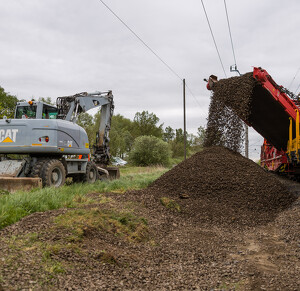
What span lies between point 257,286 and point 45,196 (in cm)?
388

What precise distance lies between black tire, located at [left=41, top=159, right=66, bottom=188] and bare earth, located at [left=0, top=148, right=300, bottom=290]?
192cm

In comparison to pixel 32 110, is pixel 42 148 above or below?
below

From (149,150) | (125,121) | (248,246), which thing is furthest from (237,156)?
(125,121)

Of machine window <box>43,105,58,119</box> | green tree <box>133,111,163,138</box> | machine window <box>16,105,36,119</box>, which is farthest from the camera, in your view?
green tree <box>133,111,163,138</box>

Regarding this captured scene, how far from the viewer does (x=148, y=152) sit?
36656 mm

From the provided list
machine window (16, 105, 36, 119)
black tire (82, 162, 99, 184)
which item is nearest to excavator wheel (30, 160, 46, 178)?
machine window (16, 105, 36, 119)

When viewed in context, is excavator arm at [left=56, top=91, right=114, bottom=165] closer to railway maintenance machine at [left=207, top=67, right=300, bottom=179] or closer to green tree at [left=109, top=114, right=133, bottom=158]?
railway maintenance machine at [left=207, top=67, right=300, bottom=179]

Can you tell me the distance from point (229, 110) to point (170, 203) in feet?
13.9

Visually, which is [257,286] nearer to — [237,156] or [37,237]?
[37,237]

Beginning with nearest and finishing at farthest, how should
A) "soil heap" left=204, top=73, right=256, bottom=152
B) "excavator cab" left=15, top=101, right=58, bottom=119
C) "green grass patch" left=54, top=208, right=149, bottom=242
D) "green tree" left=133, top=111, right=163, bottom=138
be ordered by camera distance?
"green grass patch" left=54, top=208, right=149, bottom=242 < "soil heap" left=204, top=73, right=256, bottom=152 < "excavator cab" left=15, top=101, right=58, bottom=119 < "green tree" left=133, top=111, right=163, bottom=138

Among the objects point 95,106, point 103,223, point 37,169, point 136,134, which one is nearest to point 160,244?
point 103,223

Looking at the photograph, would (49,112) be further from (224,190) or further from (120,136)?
(120,136)

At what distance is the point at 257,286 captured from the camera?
331 cm

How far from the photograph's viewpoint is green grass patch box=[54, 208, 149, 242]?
4.30 metres
